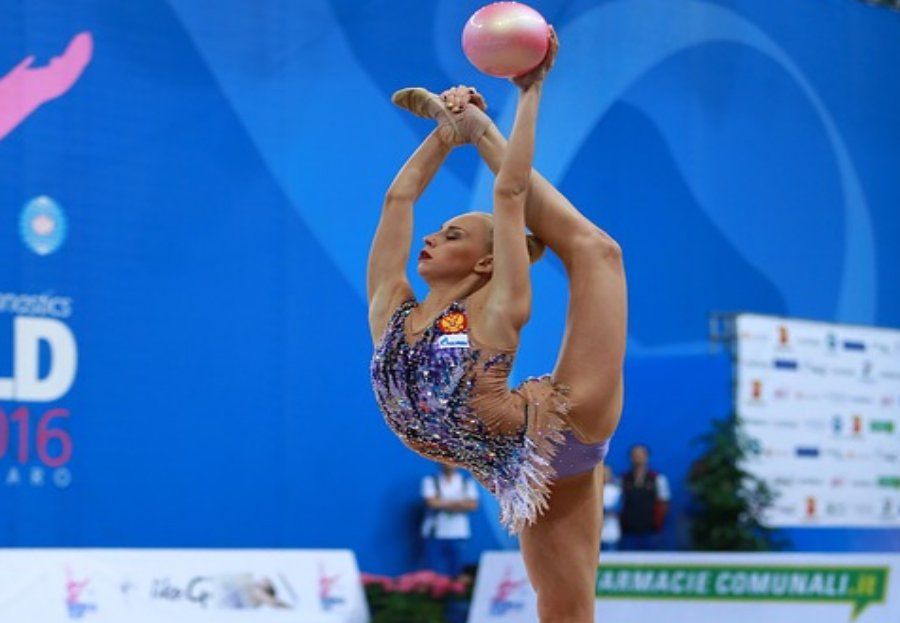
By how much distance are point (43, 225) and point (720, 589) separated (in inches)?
197

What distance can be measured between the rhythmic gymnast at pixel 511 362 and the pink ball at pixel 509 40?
0.06m

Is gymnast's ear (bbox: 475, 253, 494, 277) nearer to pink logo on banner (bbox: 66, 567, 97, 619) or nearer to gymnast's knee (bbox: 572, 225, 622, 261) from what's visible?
gymnast's knee (bbox: 572, 225, 622, 261)

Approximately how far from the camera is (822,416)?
46.6ft

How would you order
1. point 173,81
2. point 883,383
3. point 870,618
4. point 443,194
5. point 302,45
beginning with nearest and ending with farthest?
point 870,618 → point 173,81 → point 302,45 → point 443,194 → point 883,383

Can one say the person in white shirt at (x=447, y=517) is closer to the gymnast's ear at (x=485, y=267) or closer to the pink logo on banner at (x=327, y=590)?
the pink logo on banner at (x=327, y=590)

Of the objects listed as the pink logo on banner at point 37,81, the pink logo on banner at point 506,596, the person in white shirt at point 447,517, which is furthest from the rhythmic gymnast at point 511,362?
the person in white shirt at point 447,517

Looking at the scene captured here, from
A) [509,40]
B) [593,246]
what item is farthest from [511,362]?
[509,40]

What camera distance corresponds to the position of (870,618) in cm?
907

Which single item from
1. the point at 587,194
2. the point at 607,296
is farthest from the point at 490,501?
the point at 607,296

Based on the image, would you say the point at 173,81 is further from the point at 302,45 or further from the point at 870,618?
the point at 870,618

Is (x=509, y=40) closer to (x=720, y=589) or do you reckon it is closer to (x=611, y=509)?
(x=720, y=589)

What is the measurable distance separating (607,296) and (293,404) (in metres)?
7.13

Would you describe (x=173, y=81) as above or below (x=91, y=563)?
above

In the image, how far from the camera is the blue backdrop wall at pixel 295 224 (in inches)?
389
